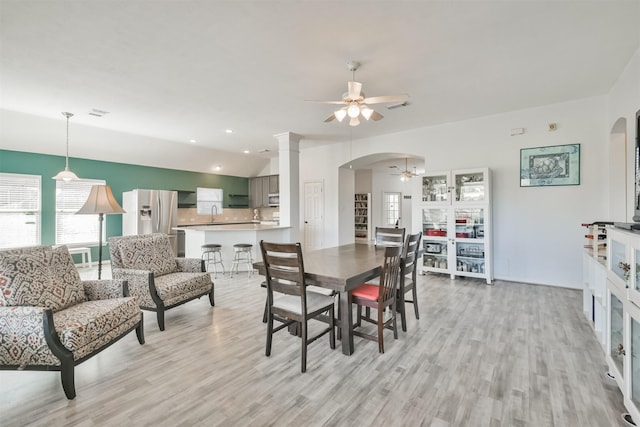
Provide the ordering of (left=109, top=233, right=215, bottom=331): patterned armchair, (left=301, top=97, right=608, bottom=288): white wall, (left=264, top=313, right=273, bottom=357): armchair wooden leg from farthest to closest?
(left=301, top=97, right=608, bottom=288): white wall < (left=109, top=233, right=215, bottom=331): patterned armchair < (left=264, top=313, right=273, bottom=357): armchair wooden leg

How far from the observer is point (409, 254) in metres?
3.08

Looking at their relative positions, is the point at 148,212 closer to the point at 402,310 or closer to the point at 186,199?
the point at 186,199

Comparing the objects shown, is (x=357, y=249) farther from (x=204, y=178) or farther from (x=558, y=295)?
(x=204, y=178)

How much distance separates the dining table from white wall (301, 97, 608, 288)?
3.13 metres

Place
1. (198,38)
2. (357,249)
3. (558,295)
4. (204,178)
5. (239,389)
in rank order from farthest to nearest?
(204,178)
(558,295)
(357,249)
(198,38)
(239,389)

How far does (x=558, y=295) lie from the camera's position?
4086 millimetres

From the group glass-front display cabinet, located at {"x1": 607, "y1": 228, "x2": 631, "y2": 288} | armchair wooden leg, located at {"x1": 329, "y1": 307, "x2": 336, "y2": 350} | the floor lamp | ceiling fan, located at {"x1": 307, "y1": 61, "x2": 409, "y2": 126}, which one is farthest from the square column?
glass-front display cabinet, located at {"x1": 607, "y1": 228, "x2": 631, "y2": 288}

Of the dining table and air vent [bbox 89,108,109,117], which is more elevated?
air vent [bbox 89,108,109,117]

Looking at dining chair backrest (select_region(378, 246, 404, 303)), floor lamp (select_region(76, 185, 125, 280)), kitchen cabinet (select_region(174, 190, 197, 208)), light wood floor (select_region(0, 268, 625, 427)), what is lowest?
light wood floor (select_region(0, 268, 625, 427))

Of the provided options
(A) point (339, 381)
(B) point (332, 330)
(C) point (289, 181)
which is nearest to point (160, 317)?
(B) point (332, 330)

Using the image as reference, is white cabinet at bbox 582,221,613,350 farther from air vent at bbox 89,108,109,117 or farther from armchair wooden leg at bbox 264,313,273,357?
air vent at bbox 89,108,109,117

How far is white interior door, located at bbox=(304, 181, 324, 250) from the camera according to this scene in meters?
7.46

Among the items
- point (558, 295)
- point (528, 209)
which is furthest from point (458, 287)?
point (528, 209)

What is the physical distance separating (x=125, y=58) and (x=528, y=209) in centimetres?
589
